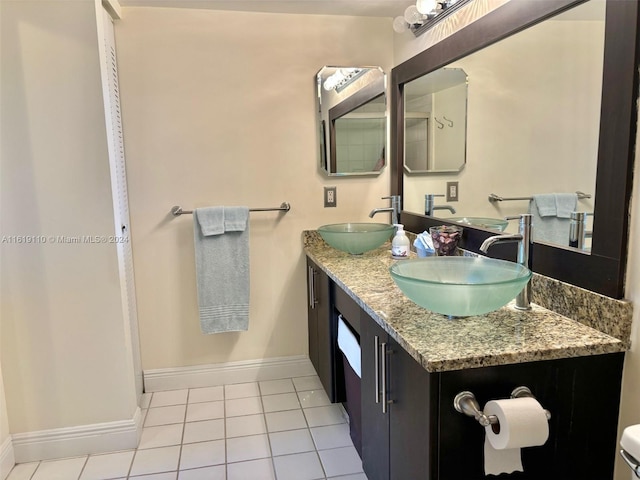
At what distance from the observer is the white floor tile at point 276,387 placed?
2.68m

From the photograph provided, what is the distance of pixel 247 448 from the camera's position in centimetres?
212

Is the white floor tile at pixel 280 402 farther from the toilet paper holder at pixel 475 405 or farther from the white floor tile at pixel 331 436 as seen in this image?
the toilet paper holder at pixel 475 405

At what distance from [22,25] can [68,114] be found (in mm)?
375

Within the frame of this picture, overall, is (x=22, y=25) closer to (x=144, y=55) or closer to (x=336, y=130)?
(x=144, y=55)

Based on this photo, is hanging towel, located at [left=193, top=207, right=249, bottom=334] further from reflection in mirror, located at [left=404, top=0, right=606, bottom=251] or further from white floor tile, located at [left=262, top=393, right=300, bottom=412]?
reflection in mirror, located at [left=404, top=0, right=606, bottom=251]

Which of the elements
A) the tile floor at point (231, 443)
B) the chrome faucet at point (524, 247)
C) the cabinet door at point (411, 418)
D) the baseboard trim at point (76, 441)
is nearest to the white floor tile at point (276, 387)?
the tile floor at point (231, 443)

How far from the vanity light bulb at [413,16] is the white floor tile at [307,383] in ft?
6.62

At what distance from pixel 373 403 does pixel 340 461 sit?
0.58m

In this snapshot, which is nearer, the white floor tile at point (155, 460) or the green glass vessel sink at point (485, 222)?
the green glass vessel sink at point (485, 222)

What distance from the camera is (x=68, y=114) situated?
195 cm

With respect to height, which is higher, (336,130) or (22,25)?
(22,25)

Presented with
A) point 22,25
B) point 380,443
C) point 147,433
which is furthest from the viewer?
point 147,433

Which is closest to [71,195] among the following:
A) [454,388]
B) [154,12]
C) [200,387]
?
[154,12]

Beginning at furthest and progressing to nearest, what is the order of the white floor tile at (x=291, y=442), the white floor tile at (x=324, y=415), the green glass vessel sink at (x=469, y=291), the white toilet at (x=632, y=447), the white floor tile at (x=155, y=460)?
the white floor tile at (x=324, y=415), the white floor tile at (x=291, y=442), the white floor tile at (x=155, y=460), the green glass vessel sink at (x=469, y=291), the white toilet at (x=632, y=447)
